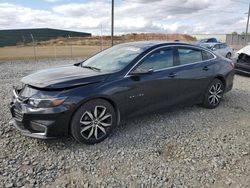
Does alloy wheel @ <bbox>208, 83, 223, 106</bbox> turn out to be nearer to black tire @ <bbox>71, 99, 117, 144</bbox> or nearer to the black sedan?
the black sedan

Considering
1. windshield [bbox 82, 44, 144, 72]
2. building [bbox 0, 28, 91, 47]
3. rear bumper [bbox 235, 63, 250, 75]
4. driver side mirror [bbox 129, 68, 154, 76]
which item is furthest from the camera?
building [bbox 0, 28, 91, 47]

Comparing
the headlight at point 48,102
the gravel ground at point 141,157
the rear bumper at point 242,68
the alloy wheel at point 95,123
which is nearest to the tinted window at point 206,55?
the gravel ground at point 141,157

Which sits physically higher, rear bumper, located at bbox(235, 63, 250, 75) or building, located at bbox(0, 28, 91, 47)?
building, located at bbox(0, 28, 91, 47)

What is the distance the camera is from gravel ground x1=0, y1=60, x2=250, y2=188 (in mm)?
2699

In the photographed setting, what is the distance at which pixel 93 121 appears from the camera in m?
3.39

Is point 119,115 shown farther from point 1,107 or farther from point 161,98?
point 1,107

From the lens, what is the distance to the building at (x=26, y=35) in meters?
29.8

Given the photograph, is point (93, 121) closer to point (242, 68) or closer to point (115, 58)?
point (115, 58)

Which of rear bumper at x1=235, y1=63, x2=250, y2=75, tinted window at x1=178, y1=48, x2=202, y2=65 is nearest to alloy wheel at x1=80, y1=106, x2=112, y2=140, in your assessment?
tinted window at x1=178, y1=48, x2=202, y2=65

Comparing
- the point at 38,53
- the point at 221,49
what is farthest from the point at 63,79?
the point at 38,53

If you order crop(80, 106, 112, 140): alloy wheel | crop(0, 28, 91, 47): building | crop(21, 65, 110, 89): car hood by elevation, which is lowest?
crop(80, 106, 112, 140): alloy wheel

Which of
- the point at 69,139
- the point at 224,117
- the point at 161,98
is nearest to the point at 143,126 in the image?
the point at 161,98

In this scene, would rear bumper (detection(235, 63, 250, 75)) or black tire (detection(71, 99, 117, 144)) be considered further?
rear bumper (detection(235, 63, 250, 75))

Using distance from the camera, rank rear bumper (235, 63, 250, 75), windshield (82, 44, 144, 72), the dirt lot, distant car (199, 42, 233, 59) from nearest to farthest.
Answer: windshield (82, 44, 144, 72)
rear bumper (235, 63, 250, 75)
distant car (199, 42, 233, 59)
the dirt lot
